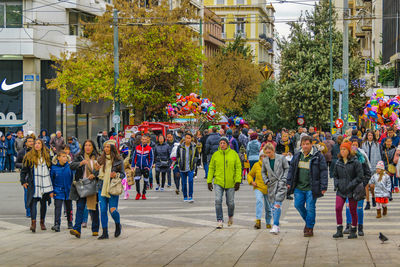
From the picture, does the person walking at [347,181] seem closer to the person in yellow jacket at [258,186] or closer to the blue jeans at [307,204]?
the blue jeans at [307,204]

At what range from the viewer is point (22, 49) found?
1619 inches

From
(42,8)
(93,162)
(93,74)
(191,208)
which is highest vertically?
(42,8)

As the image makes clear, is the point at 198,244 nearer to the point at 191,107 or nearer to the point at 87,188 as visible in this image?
the point at 87,188

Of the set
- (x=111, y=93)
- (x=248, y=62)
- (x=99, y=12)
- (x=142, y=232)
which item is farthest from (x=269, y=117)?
(x=142, y=232)

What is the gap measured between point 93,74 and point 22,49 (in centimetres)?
393

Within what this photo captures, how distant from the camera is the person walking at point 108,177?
1255 centimetres

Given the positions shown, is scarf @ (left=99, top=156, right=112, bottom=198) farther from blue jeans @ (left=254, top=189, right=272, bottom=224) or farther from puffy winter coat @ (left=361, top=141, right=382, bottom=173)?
puffy winter coat @ (left=361, top=141, right=382, bottom=173)

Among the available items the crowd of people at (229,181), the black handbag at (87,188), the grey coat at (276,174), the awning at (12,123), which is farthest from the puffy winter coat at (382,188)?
the awning at (12,123)

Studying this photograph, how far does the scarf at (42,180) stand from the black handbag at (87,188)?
51.2 inches

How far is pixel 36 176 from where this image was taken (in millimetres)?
14031

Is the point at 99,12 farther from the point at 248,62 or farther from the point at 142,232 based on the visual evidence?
the point at 142,232

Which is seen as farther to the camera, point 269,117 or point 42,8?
point 269,117

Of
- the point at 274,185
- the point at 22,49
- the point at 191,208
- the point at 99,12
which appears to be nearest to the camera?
the point at 274,185

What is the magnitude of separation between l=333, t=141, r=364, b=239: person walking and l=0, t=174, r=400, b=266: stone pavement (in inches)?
10.9
